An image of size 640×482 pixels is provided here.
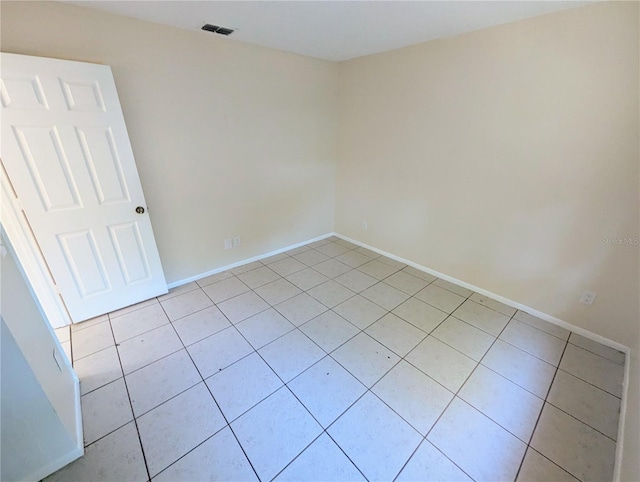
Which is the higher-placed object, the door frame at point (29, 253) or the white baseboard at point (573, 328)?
the door frame at point (29, 253)

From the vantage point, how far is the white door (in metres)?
1.74

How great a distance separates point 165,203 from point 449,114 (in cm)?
288

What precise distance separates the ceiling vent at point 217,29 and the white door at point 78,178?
0.85m

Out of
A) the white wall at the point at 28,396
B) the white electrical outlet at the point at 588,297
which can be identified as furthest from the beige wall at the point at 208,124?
the white electrical outlet at the point at 588,297

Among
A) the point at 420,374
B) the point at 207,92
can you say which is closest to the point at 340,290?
the point at 420,374

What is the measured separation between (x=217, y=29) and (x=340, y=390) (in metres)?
3.01

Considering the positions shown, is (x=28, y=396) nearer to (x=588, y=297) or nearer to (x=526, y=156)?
(x=526, y=156)

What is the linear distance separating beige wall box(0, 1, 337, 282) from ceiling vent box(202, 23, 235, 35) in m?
0.12

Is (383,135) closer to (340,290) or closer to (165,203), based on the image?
(340,290)

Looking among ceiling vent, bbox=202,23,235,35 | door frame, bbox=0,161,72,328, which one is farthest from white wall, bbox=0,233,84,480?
ceiling vent, bbox=202,23,235,35

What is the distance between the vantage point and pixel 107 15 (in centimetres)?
190

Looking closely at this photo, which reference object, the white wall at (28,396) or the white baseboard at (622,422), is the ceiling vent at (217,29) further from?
the white baseboard at (622,422)

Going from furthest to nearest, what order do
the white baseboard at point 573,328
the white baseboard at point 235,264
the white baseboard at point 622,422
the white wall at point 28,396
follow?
the white baseboard at point 235,264, the white baseboard at point 573,328, the white baseboard at point 622,422, the white wall at point 28,396

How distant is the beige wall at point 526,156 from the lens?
1766mm
